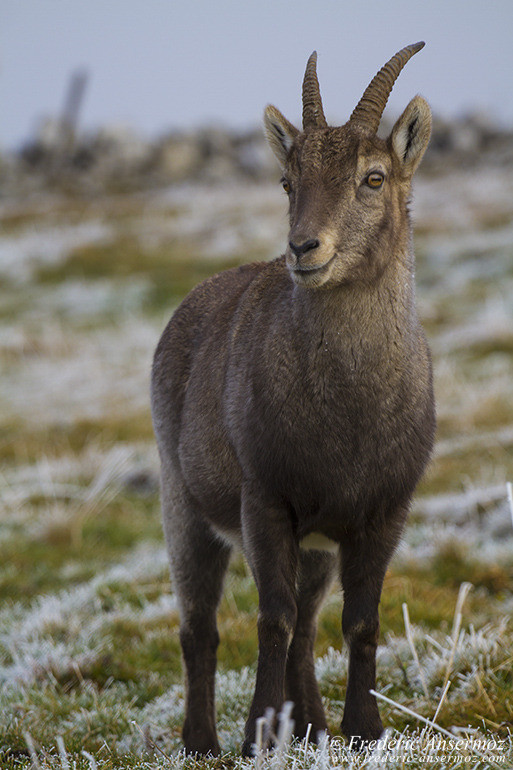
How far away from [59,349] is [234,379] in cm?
1482

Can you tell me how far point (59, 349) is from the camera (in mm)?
18188

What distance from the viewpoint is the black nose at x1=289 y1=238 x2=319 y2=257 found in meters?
3.38

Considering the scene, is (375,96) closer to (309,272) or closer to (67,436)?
(309,272)

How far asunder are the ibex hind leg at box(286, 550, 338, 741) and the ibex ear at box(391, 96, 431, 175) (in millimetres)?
1937

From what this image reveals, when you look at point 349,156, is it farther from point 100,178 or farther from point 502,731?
point 100,178

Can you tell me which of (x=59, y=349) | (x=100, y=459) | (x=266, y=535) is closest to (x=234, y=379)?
(x=266, y=535)

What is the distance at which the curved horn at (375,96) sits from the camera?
3717 mm

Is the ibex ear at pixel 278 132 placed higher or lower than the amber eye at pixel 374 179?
higher

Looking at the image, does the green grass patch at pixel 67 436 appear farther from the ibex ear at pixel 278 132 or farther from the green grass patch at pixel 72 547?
the ibex ear at pixel 278 132

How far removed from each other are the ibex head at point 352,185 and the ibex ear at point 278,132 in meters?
0.15

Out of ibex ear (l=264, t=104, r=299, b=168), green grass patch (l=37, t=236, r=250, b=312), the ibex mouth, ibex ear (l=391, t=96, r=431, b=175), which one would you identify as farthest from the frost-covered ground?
the ibex mouth

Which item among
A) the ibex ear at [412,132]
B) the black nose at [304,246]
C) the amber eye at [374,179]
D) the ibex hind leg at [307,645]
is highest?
the ibex ear at [412,132]

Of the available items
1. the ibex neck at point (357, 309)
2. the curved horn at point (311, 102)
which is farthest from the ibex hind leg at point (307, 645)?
the curved horn at point (311, 102)

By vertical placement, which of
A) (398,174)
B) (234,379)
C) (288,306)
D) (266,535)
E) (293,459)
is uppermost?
(398,174)
